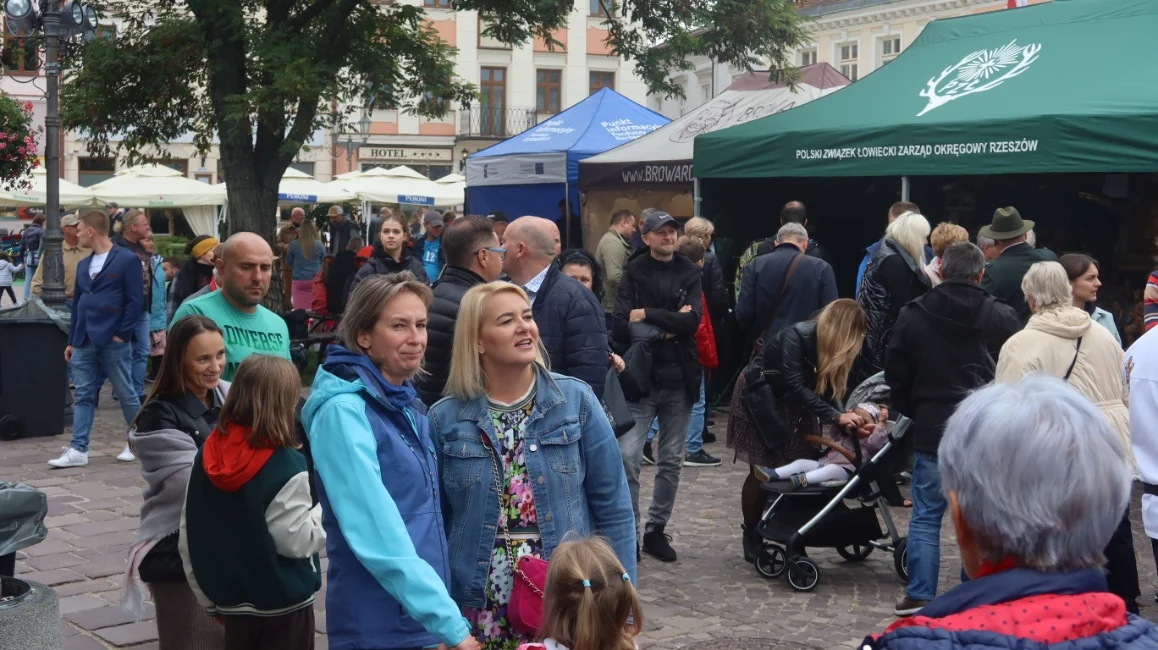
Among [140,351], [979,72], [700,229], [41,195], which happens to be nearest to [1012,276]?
[700,229]

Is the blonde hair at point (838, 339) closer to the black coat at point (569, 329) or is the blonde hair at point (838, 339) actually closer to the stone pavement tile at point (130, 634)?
the black coat at point (569, 329)

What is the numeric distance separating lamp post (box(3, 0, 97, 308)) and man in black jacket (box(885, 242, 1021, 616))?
866 cm

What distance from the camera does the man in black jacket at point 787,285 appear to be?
9.26m

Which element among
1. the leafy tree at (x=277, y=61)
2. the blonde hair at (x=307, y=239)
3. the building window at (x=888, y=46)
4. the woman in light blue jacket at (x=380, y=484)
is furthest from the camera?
the building window at (x=888, y=46)

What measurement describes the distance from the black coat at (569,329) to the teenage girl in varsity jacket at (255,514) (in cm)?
192

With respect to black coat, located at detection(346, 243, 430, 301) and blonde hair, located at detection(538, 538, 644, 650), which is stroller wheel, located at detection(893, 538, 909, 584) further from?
black coat, located at detection(346, 243, 430, 301)

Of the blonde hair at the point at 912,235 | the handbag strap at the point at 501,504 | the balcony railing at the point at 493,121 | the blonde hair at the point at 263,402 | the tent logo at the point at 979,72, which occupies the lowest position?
the handbag strap at the point at 501,504

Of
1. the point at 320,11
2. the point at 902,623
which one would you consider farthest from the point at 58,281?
the point at 902,623

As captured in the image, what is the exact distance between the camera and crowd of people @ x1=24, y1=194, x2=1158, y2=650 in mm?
1918

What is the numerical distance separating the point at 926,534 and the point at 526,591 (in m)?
3.12

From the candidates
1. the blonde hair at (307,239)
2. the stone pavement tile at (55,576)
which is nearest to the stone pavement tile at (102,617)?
the stone pavement tile at (55,576)

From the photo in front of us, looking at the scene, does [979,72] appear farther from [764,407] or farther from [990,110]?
[764,407]

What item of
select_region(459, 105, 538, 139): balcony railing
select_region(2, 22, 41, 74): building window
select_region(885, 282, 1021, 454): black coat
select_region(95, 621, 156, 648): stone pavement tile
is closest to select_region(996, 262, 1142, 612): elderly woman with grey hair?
select_region(885, 282, 1021, 454): black coat

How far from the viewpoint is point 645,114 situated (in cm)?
1733
